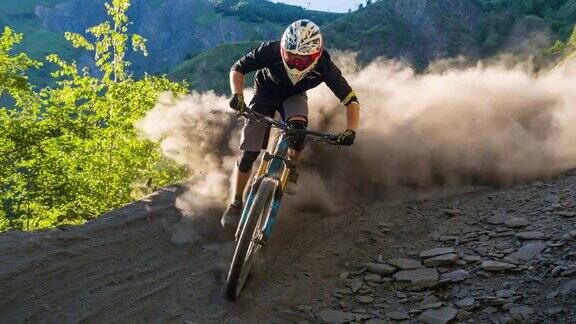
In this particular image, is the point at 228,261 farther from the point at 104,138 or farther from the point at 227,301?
the point at 104,138

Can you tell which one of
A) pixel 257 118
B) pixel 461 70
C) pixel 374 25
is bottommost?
pixel 257 118

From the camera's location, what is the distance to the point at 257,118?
531 centimetres

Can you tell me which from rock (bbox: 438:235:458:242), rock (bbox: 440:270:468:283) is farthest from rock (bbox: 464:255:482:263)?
rock (bbox: 438:235:458:242)

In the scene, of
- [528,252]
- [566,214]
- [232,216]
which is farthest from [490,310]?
[232,216]

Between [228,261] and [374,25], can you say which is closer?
[228,261]

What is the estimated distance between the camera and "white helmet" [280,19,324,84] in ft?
17.1

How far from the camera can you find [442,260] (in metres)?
5.68

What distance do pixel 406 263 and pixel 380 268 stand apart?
35 cm

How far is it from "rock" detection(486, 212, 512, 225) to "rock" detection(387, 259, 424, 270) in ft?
4.87

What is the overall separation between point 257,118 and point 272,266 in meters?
2.02

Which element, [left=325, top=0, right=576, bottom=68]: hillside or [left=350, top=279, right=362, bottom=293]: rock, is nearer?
[left=350, top=279, right=362, bottom=293]: rock

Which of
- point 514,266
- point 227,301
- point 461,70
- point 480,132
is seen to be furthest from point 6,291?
point 461,70

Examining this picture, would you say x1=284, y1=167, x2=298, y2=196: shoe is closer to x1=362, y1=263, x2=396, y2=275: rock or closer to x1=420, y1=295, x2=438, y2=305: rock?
x1=362, y1=263, x2=396, y2=275: rock

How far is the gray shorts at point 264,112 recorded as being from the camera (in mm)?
5895
